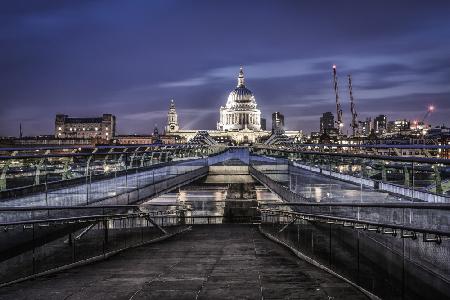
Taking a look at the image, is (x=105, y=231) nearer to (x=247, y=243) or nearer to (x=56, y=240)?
(x=56, y=240)

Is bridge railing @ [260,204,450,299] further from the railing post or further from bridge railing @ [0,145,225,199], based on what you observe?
bridge railing @ [0,145,225,199]

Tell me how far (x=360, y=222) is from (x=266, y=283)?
1411 mm

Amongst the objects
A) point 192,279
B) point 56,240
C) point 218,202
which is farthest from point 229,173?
point 192,279

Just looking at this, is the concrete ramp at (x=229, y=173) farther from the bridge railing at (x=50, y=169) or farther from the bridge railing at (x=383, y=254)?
the bridge railing at (x=383, y=254)

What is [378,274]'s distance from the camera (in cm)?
582

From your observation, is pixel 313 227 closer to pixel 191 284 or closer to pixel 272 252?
pixel 272 252

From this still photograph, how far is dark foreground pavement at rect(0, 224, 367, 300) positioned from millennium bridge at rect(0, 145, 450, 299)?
2cm

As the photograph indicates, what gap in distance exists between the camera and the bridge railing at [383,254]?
16.0ft

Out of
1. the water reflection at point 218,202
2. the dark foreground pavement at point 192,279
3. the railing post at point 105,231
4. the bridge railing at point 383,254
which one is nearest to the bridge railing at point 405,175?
the bridge railing at point 383,254

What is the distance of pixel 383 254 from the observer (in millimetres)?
5898

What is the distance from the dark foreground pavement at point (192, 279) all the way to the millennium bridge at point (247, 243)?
0.02m

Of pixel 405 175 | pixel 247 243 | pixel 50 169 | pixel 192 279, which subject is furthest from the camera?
pixel 50 169

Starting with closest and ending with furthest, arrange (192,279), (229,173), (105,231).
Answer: (192,279) → (105,231) → (229,173)

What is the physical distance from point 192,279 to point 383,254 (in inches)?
87.2
